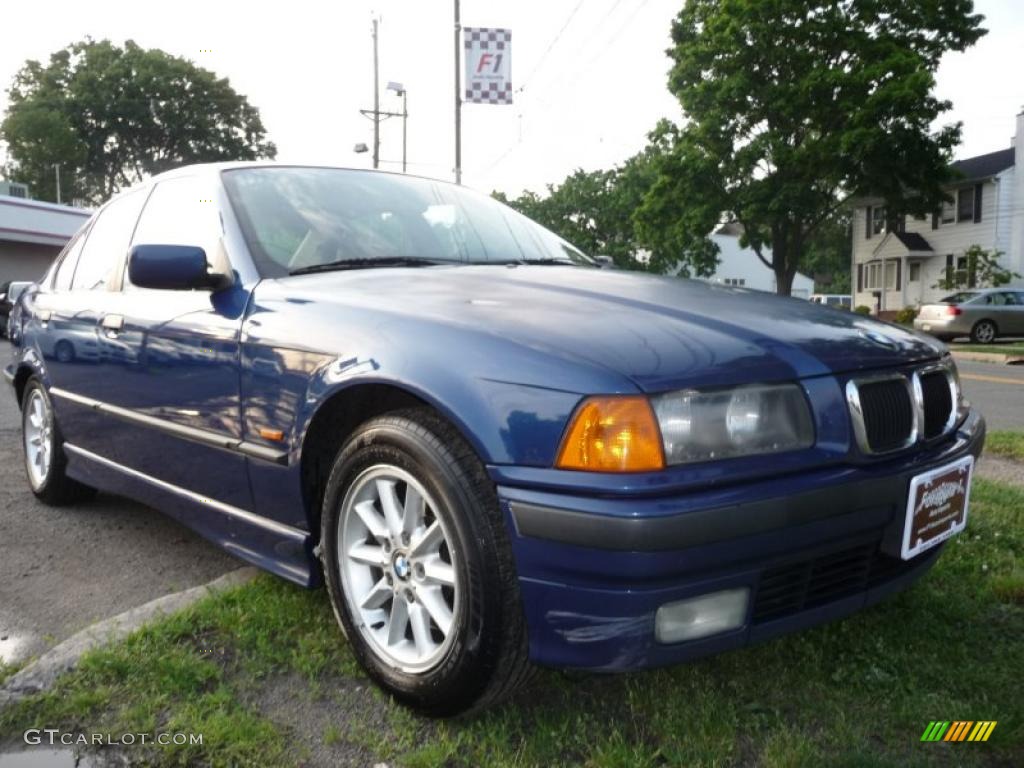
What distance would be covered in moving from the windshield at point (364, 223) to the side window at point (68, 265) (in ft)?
4.69

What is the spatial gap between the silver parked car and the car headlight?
19920 mm

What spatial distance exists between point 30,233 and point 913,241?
31.1 m

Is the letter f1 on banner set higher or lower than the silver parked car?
higher

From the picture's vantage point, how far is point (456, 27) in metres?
20.5

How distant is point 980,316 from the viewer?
65.8 ft

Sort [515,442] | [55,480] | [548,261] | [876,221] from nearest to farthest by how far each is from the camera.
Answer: [515,442] → [548,261] → [55,480] → [876,221]

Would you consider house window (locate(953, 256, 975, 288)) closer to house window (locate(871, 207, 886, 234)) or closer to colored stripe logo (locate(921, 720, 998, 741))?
house window (locate(871, 207, 886, 234))

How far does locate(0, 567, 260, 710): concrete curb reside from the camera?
2.31 metres

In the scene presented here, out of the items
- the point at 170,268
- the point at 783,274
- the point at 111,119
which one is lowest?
the point at 170,268

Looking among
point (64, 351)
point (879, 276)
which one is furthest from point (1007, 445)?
point (879, 276)

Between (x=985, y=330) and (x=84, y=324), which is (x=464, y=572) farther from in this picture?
(x=985, y=330)

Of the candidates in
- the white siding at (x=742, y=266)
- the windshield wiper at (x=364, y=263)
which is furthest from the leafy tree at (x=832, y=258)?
the windshield wiper at (x=364, y=263)

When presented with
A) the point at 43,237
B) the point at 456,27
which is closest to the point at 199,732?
the point at 456,27

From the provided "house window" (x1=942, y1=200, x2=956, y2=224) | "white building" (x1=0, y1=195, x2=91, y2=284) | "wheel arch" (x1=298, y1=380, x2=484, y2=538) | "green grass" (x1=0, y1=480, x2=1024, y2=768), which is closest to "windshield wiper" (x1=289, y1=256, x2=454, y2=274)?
"wheel arch" (x1=298, y1=380, x2=484, y2=538)
